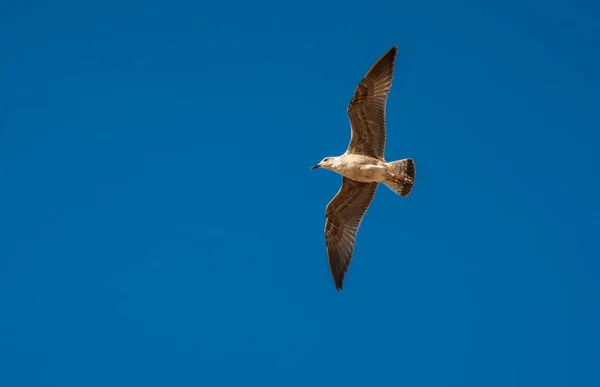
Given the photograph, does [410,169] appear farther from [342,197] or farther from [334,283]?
[334,283]

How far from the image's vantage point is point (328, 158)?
14242mm

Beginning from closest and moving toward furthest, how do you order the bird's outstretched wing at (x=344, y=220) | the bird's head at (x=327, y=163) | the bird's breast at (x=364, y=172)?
the bird's breast at (x=364, y=172) < the bird's head at (x=327, y=163) < the bird's outstretched wing at (x=344, y=220)

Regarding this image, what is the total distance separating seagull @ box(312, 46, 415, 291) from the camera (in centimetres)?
1332

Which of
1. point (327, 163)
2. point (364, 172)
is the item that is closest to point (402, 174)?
point (364, 172)

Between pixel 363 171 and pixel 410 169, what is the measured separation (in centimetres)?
79

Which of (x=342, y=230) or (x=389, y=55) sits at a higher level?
(x=389, y=55)

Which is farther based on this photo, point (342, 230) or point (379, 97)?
point (342, 230)

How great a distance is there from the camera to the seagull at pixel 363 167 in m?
13.3

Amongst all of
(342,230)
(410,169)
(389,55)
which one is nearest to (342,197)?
(342,230)

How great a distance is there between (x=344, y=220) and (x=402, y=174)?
5.59 ft

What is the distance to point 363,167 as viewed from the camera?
44.8 feet

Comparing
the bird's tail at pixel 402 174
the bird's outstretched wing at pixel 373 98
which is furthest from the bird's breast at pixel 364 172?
the bird's outstretched wing at pixel 373 98

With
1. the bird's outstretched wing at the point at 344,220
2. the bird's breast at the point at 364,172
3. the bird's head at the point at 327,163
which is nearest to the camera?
the bird's breast at the point at 364,172

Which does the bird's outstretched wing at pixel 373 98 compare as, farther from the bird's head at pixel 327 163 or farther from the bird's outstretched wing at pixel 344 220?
the bird's outstretched wing at pixel 344 220
